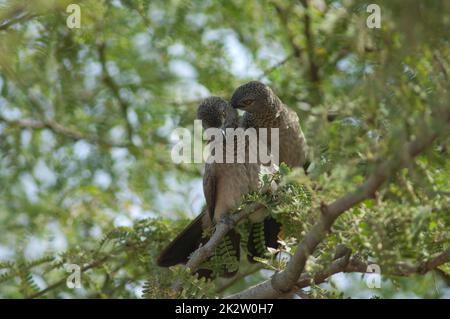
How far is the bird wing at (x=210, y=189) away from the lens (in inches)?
192

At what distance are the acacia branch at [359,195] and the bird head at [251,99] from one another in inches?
88.2

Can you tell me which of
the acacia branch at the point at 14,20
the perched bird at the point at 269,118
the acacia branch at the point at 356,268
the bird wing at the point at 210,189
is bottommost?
the acacia branch at the point at 356,268

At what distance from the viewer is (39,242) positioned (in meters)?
6.12

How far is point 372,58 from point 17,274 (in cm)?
313

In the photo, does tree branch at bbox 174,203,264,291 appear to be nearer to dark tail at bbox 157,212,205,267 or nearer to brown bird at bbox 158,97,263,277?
brown bird at bbox 158,97,263,277

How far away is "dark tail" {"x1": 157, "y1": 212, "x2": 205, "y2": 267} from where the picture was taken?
4.73 metres

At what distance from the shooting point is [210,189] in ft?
16.0

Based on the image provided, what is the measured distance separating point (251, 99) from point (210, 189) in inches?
33.4

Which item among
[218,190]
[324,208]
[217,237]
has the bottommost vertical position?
[217,237]

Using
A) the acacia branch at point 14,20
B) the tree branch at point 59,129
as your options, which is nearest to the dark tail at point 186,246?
the acacia branch at point 14,20

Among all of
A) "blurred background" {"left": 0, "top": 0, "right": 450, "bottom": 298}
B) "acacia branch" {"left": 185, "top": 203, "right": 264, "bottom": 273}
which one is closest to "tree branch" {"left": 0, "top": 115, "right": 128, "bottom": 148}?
"blurred background" {"left": 0, "top": 0, "right": 450, "bottom": 298}

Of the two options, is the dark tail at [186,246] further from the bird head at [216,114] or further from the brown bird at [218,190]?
the bird head at [216,114]

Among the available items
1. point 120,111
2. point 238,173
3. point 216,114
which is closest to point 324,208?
point 238,173

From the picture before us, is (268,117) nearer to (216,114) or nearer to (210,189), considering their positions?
(216,114)
